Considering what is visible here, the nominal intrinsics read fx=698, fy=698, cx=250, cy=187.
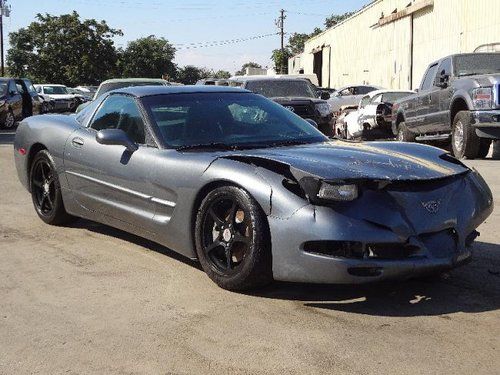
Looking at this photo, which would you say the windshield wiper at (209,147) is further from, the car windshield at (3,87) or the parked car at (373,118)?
the car windshield at (3,87)

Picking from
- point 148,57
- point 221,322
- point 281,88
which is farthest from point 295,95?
point 148,57

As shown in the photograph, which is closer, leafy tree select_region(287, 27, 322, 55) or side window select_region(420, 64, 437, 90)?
side window select_region(420, 64, 437, 90)

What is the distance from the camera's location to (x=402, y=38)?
1236 inches

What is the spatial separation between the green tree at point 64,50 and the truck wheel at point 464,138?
57.5m

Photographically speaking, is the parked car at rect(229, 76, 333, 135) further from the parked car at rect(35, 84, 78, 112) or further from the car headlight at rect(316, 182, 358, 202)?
the parked car at rect(35, 84, 78, 112)

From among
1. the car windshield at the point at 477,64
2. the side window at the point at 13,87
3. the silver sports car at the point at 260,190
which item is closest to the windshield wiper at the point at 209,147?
the silver sports car at the point at 260,190

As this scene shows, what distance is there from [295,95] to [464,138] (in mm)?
4416

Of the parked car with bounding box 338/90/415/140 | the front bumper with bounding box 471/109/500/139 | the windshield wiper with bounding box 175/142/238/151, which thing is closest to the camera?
the windshield wiper with bounding box 175/142/238/151

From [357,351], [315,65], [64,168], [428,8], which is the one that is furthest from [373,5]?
[357,351]

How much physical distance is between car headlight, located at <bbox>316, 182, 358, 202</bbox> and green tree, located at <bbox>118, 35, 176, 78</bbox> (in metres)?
72.3

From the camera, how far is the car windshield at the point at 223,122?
504 cm

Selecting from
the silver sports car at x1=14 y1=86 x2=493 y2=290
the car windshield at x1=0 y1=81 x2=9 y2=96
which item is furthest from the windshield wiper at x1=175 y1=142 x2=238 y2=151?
the car windshield at x1=0 y1=81 x2=9 y2=96

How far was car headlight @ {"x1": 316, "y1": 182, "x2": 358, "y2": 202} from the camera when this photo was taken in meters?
3.78

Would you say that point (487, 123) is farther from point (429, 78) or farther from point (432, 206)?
point (432, 206)
